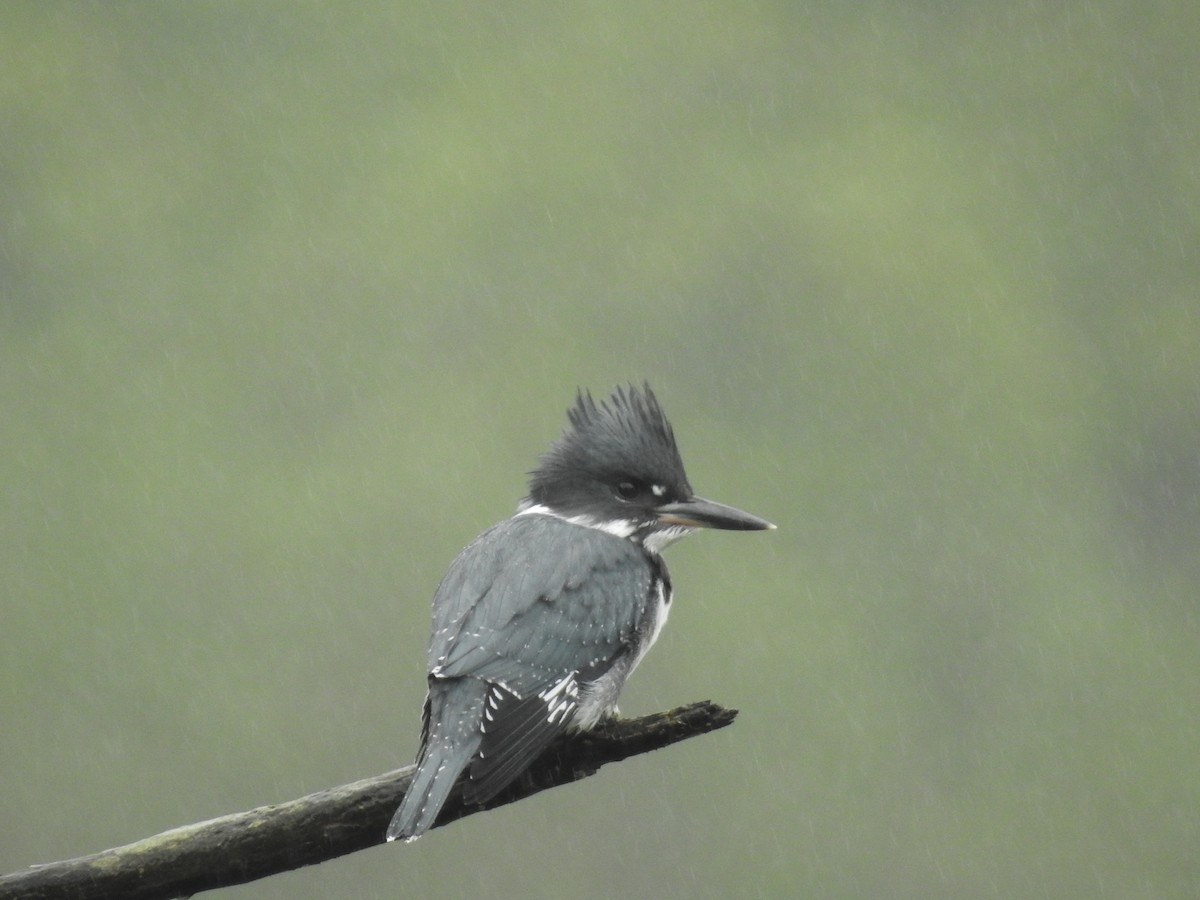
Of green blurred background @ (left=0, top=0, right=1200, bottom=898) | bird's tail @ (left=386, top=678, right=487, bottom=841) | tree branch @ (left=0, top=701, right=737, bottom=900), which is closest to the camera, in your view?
bird's tail @ (left=386, top=678, right=487, bottom=841)

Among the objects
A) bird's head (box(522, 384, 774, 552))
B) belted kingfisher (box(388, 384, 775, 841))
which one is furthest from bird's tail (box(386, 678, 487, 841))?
bird's head (box(522, 384, 774, 552))

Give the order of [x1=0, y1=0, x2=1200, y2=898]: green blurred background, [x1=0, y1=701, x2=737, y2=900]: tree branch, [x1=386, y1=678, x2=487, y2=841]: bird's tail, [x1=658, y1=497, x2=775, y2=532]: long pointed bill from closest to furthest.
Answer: [x1=386, y1=678, x2=487, y2=841]: bird's tail < [x1=0, y1=701, x2=737, y2=900]: tree branch < [x1=658, y1=497, x2=775, y2=532]: long pointed bill < [x1=0, y1=0, x2=1200, y2=898]: green blurred background

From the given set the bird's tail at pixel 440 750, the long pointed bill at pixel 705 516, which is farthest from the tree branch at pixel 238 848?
the long pointed bill at pixel 705 516

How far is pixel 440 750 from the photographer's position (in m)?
2.34

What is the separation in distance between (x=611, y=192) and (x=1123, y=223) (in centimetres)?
835

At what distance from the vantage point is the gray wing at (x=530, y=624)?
2.42m

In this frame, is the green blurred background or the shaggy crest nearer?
the shaggy crest

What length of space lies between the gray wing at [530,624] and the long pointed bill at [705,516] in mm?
101

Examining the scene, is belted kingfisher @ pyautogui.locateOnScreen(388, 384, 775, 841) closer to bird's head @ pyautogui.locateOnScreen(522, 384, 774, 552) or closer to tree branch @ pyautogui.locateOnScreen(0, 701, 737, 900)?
bird's head @ pyautogui.locateOnScreen(522, 384, 774, 552)

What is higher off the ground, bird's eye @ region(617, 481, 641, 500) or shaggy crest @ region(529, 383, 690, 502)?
shaggy crest @ region(529, 383, 690, 502)

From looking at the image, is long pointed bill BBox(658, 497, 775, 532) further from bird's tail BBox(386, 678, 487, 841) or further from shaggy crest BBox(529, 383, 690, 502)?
bird's tail BBox(386, 678, 487, 841)

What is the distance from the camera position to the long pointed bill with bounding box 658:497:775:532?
295 cm

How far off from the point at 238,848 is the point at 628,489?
1041mm

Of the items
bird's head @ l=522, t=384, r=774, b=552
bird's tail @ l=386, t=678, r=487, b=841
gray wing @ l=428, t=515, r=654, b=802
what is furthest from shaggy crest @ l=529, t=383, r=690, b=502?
bird's tail @ l=386, t=678, r=487, b=841
